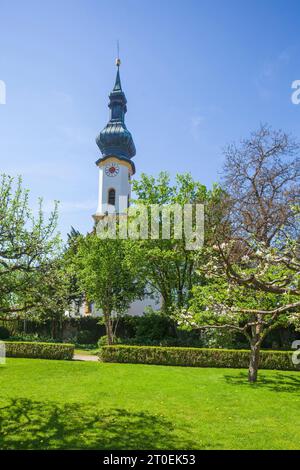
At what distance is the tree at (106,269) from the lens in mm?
29047

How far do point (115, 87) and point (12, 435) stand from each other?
56008 mm

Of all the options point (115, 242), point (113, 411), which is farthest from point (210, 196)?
point (113, 411)

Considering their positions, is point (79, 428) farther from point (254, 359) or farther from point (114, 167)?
point (114, 167)

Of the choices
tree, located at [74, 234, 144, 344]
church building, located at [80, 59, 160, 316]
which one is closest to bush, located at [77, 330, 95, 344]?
tree, located at [74, 234, 144, 344]

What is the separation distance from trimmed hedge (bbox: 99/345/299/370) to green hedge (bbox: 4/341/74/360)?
2.24 meters

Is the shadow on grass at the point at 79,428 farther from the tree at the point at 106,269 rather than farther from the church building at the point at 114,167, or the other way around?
the church building at the point at 114,167

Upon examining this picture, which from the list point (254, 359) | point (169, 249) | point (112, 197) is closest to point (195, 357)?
point (254, 359)

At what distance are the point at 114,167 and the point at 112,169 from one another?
393mm

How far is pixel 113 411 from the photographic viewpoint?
1117 centimetres

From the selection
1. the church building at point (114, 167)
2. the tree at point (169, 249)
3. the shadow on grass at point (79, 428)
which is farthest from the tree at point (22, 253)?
the church building at point (114, 167)

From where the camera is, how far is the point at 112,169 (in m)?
52.0

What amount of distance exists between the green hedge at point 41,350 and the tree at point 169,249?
8.15 metres

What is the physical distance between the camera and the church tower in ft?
168
